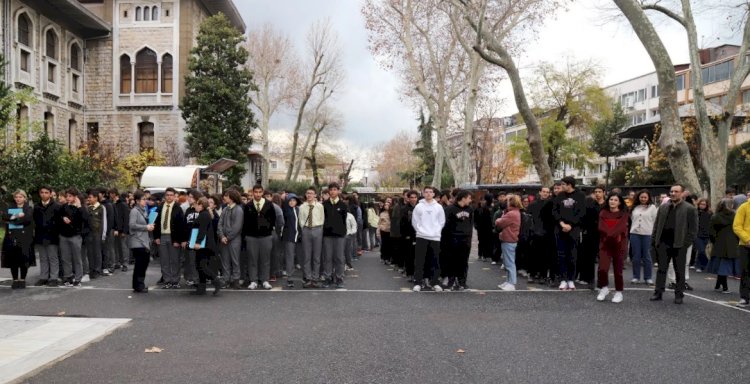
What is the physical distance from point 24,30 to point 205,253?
90.1 ft

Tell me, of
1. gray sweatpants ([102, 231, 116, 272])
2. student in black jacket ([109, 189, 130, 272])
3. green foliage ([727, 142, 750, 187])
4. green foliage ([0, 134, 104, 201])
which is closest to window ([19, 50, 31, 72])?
green foliage ([0, 134, 104, 201])

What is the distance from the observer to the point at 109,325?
26.6ft

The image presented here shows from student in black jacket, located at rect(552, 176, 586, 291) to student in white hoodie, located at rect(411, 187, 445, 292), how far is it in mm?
2172

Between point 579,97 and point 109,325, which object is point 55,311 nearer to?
point 109,325

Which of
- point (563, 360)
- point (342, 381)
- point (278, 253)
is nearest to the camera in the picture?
point (342, 381)

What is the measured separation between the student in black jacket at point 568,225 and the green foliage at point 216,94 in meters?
28.3

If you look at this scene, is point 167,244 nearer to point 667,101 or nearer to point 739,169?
point 667,101

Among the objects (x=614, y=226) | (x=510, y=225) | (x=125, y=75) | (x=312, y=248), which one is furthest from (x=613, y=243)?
(x=125, y=75)

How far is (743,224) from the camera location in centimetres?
988

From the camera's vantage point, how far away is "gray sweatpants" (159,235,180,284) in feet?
38.4

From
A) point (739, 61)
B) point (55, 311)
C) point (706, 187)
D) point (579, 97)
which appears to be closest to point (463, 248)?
point (55, 311)

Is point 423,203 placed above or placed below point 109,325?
above

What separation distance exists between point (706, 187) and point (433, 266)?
24.4m

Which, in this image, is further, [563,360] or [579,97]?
[579,97]
